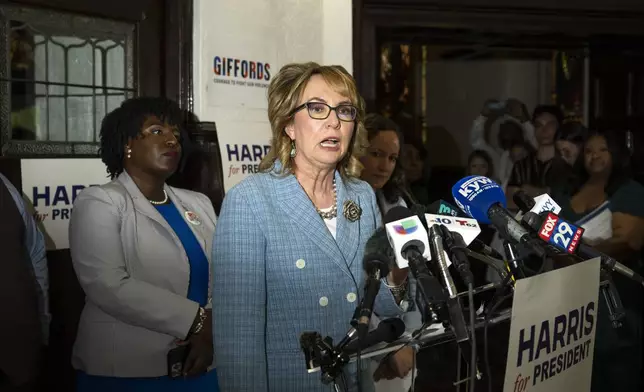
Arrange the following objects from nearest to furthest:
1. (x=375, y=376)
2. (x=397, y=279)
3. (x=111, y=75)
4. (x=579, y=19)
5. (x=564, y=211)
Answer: (x=375, y=376) → (x=397, y=279) → (x=111, y=75) → (x=564, y=211) → (x=579, y=19)

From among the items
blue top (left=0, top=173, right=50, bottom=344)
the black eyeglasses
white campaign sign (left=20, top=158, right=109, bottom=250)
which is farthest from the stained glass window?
the black eyeglasses

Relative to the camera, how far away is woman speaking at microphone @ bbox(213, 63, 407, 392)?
1751 mm

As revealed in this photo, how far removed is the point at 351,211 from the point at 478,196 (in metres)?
0.36

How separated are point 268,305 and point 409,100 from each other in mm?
3160

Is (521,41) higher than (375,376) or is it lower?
higher

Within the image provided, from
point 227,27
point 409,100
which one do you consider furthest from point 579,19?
point 227,27

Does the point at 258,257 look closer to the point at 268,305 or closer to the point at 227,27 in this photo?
the point at 268,305

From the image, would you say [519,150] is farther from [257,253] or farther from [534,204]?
[257,253]

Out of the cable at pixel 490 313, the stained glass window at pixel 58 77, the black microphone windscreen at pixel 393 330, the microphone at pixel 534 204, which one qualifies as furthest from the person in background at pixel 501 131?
the black microphone windscreen at pixel 393 330

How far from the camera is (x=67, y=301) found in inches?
116

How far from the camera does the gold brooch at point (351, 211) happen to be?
197cm

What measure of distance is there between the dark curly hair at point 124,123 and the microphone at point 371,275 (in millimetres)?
1334

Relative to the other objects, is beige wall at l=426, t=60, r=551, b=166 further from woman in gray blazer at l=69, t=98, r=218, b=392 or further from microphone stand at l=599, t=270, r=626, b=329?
microphone stand at l=599, t=270, r=626, b=329

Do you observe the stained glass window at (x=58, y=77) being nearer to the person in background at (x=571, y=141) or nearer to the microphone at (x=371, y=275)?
the microphone at (x=371, y=275)
